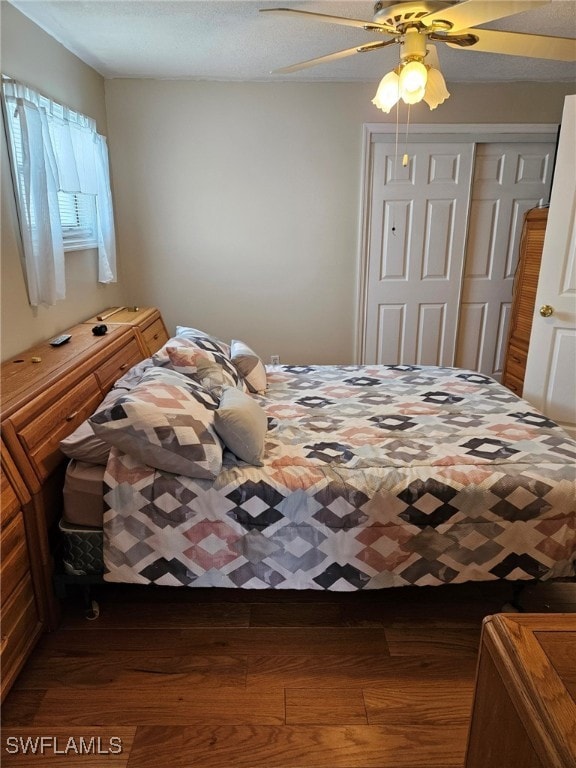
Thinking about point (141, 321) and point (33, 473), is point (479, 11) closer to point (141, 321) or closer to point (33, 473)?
point (33, 473)

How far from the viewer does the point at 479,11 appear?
1.64 m

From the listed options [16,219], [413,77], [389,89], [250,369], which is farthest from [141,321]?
[413,77]

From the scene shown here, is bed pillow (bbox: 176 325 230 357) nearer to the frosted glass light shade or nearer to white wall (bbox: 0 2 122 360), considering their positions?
white wall (bbox: 0 2 122 360)

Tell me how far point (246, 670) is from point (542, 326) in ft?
8.21

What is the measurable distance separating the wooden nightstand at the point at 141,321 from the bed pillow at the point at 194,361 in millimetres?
622

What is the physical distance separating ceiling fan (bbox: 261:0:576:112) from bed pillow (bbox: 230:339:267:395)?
1.40m

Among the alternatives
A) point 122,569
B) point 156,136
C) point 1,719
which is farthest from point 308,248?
point 1,719

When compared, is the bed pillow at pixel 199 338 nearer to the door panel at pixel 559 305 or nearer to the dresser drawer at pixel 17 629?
the dresser drawer at pixel 17 629

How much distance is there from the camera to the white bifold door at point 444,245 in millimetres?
3904

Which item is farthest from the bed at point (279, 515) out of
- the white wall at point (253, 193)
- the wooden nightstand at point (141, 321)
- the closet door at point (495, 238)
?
the closet door at point (495, 238)

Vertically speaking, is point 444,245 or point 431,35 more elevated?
point 431,35

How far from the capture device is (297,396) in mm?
2785

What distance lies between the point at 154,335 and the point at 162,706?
2.22 metres

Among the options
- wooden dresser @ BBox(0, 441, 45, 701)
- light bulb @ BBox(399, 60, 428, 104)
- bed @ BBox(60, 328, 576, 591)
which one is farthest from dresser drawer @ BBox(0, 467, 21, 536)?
light bulb @ BBox(399, 60, 428, 104)
